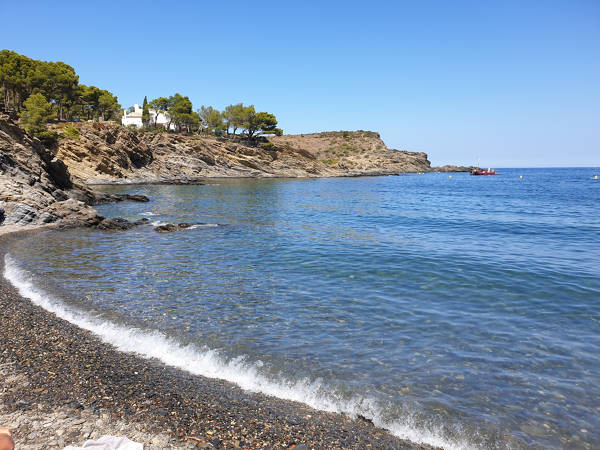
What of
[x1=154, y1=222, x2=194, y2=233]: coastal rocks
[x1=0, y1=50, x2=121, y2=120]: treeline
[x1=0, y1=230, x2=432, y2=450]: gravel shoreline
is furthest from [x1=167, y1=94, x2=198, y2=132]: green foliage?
[x1=0, y1=230, x2=432, y2=450]: gravel shoreline

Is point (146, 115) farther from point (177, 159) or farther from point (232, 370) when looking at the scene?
point (232, 370)

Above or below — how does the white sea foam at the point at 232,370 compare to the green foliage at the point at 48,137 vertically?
below

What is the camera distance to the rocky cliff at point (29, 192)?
26375 mm

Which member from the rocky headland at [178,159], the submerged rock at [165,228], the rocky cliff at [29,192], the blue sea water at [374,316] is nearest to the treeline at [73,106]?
the rocky headland at [178,159]

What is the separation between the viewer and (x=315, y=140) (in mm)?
193875

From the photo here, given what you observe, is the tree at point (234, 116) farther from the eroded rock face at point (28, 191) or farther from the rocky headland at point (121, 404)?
the rocky headland at point (121, 404)

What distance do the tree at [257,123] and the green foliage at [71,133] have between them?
62.0m

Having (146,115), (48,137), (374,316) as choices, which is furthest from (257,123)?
(374,316)

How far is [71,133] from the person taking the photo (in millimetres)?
70188

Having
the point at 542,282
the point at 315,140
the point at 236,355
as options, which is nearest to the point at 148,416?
the point at 236,355

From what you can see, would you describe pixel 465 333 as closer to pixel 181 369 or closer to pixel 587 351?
pixel 587 351

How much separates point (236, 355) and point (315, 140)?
190615 mm

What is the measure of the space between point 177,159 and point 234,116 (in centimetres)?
4145

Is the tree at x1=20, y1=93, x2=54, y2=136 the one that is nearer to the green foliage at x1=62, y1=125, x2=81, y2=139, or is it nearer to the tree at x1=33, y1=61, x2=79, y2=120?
the green foliage at x1=62, y1=125, x2=81, y2=139
